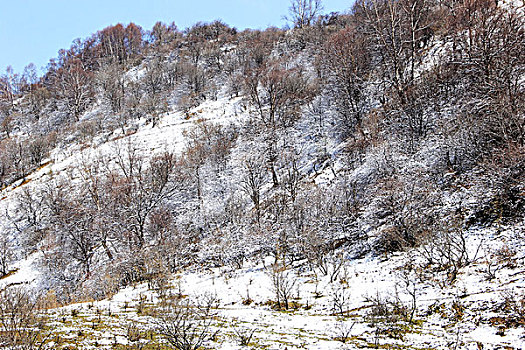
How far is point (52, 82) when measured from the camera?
72.9m

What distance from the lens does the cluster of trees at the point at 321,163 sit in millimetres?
16188


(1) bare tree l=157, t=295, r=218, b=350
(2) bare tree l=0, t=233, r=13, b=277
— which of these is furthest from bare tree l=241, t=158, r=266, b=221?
(2) bare tree l=0, t=233, r=13, b=277

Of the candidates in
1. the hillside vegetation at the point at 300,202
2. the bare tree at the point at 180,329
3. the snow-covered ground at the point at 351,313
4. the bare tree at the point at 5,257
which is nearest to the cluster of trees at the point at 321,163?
the hillside vegetation at the point at 300,202

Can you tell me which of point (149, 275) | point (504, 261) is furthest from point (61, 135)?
point (504, 261)

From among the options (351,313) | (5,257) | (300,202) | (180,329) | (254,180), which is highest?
(254,180)

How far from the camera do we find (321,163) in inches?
1077

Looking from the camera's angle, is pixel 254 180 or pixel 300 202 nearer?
pixel 300 202

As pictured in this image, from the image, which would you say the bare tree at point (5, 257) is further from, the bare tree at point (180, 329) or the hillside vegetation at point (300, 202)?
the bare tree at point (180, 329)

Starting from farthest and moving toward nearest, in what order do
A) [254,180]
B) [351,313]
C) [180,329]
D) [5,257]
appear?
[5,257] < [254,180] < [351,313] < [180,329]

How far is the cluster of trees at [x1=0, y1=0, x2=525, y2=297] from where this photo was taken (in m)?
16.2

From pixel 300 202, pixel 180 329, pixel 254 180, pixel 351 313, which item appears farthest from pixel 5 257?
pixel 351 313

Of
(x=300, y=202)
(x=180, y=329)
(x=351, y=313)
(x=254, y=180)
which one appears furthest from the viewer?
(x=254, y=180)

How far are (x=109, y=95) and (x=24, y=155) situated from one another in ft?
55.1

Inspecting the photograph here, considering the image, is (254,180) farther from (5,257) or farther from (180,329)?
(5,257)
